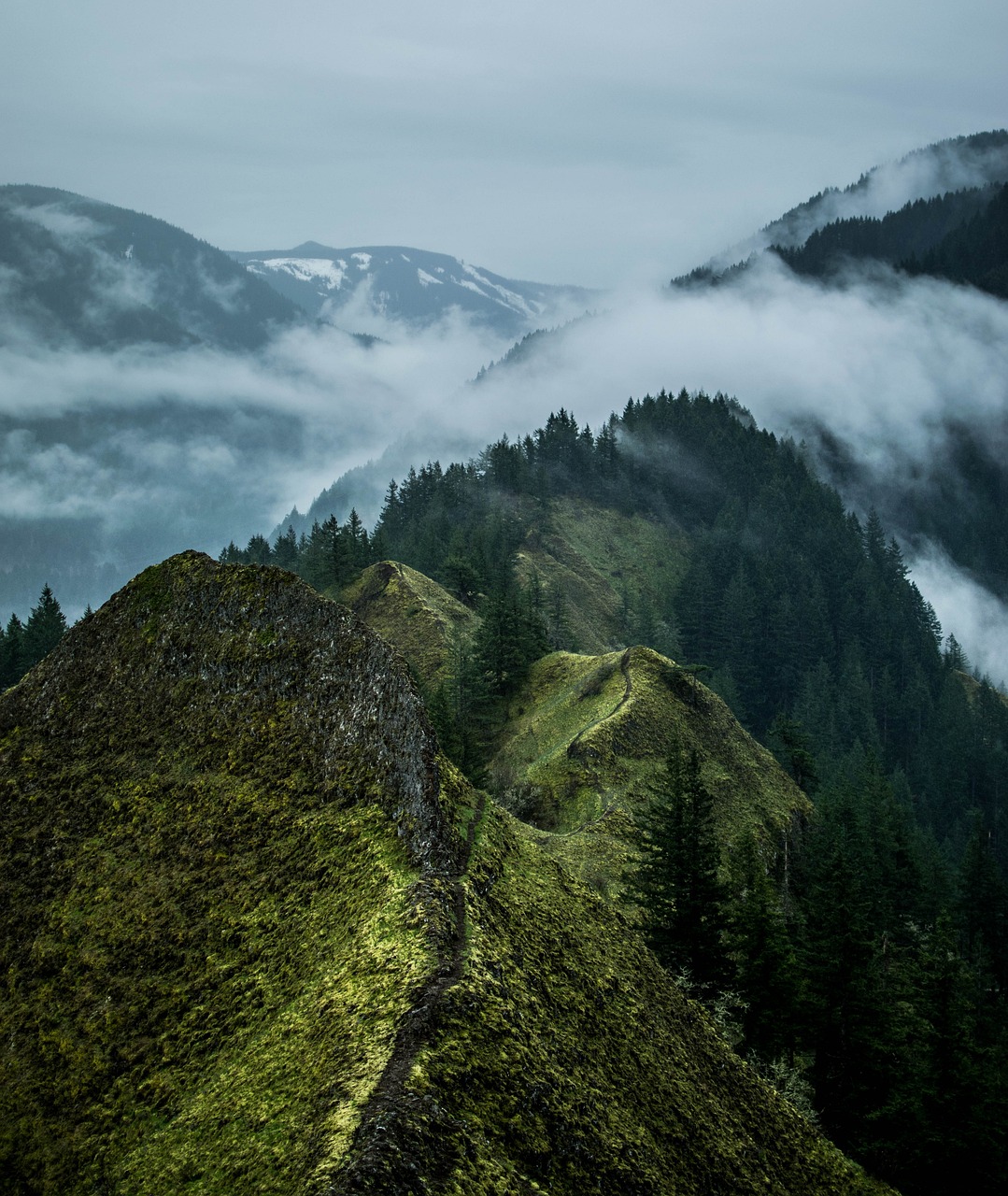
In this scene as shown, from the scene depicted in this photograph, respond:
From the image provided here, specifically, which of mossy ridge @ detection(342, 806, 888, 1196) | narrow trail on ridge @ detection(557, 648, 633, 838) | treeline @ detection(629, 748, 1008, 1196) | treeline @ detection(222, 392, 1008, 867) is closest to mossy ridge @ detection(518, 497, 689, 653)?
treeline @ detection(222, 392, 1008, 867)

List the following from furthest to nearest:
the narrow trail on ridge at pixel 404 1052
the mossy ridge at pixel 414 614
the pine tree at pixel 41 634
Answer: the mossy ridge at pixel 414 614 → the pine tree at pixel 41 634 → the narrow trail on ridge at pixel 404 1052

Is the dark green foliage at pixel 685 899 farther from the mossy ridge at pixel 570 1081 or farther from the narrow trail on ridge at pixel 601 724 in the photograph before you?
the narrow trail on ridge at pixel 601 724

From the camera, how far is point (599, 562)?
144m

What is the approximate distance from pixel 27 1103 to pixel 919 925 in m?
58.4

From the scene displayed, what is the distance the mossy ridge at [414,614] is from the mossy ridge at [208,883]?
5080cm

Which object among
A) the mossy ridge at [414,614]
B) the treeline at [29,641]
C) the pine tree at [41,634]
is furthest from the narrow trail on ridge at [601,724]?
the pine tree at [41,634]

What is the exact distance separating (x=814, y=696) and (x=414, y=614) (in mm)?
69628

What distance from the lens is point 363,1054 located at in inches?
475

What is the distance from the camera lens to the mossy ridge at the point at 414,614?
255 ft

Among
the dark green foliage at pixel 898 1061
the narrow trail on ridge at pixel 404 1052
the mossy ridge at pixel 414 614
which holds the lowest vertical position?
the dark green foliage at pixel 898 1061

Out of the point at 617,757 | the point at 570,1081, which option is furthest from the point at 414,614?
the point at 570,1081

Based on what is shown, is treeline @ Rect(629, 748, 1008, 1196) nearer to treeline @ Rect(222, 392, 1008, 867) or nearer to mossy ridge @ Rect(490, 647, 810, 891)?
mossy ridge @ Rect(490, 647, 810, 891)

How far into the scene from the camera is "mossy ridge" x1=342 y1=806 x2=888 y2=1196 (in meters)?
11.5

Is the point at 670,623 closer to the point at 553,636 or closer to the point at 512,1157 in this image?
the point at 553,636
